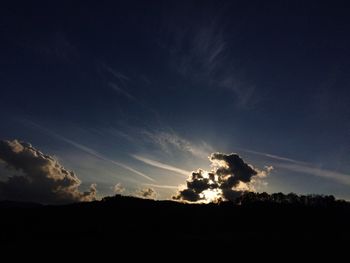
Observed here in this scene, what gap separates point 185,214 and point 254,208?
36.3 metres

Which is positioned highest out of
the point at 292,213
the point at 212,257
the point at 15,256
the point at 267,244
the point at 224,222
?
the point at 292,213

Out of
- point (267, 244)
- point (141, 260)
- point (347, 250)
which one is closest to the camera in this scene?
point (141, 260)

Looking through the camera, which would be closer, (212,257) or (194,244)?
(212,257)

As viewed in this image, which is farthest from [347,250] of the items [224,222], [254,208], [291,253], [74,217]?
[74,217]

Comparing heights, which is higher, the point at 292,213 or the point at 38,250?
the point at 292,213

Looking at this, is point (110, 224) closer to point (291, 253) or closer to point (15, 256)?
point (15, 256)

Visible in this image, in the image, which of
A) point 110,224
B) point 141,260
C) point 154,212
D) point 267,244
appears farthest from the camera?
point 154,212

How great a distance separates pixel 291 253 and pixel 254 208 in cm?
12033

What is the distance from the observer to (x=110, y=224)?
155750 millimetres

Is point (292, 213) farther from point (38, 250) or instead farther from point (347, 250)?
point (38, 250)

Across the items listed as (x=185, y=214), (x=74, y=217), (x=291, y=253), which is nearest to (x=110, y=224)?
(x=74, y=217)

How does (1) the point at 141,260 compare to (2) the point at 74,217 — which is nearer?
(1) the point at 141,260

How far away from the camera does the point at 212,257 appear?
71.1m

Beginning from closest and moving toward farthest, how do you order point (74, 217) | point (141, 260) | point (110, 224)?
point (141, 260) → point (110, 224) → point (74, 217)
